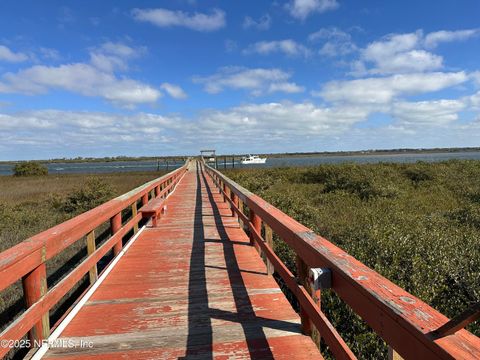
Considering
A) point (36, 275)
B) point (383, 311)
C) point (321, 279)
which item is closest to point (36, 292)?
point (36, 275)

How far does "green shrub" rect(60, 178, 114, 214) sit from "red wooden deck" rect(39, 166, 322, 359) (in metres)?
10.8

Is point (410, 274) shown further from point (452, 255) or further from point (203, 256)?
point (203, 256)

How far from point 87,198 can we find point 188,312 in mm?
14157

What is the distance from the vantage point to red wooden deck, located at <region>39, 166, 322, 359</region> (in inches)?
104

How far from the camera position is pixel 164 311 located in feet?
11.0

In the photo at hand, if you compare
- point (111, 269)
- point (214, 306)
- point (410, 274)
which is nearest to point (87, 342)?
point (214, 306)

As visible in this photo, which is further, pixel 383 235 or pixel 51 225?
pixel 51 225

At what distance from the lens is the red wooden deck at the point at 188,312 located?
104 inches

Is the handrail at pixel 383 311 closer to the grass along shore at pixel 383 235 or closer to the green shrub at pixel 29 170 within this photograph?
the grass along shore at pixel 383 235

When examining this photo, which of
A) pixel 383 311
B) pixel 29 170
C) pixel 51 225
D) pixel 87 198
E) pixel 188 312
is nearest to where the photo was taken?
pixel 383 311

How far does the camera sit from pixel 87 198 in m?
15.8

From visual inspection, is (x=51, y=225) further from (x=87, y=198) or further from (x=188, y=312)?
(x=188, y=312)

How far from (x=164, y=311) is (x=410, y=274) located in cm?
396

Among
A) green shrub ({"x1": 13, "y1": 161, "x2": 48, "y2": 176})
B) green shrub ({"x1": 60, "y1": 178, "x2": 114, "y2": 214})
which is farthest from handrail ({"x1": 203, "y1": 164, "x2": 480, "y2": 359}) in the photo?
green shrub ({"x1": 13, "y1": 161, "x2": 48, "y2": 176})
